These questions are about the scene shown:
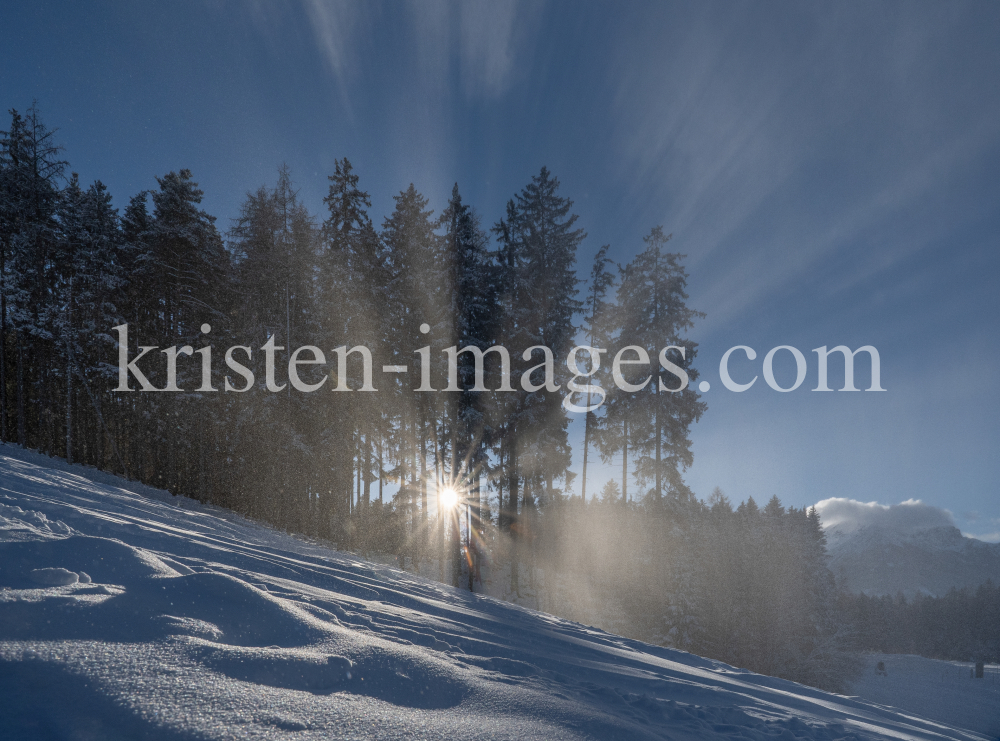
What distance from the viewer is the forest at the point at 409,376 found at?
17.0 meters

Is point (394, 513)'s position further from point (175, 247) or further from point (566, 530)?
point (175, 247)

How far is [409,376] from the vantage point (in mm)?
17188

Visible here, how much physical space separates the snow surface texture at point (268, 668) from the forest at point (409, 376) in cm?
1283

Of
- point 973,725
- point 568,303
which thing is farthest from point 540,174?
point 973,725

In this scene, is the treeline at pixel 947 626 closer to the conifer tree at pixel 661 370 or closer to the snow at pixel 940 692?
the snow at pixel 940 692

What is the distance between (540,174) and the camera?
757 inches

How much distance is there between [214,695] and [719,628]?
20384 millimetres

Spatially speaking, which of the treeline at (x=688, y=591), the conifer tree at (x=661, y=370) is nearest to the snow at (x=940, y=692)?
the treeline at (x=688, y=591)

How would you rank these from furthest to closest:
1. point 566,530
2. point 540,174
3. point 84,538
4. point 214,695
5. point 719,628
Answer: point 566,530 < point 540,174 < point 719,628 < point 84,538 < point 214,695

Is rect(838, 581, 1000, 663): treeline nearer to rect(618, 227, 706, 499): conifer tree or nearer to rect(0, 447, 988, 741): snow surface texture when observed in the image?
rect(618, 227, 706, 499): conifer tree

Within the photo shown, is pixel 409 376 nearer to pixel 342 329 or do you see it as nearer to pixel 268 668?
pixel 342 329

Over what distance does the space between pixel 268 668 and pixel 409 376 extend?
1570cm

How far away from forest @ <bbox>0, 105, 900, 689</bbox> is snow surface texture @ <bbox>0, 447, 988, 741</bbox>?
12.8 meters

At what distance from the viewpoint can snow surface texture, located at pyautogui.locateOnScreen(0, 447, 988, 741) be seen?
1.31 metres
